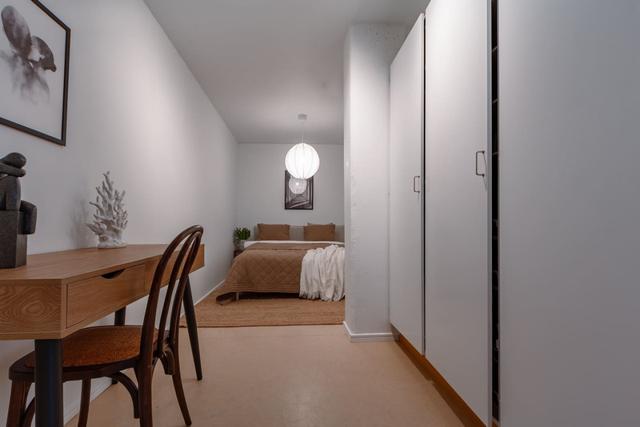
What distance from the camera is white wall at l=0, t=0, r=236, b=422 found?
149 cm

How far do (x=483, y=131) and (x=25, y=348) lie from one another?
6.44 feet

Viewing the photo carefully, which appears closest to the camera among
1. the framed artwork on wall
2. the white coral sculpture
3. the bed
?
the framed artwork on wall

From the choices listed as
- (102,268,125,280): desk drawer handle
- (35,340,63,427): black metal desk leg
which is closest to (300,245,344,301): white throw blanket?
(102,268,125,280): desk drawer handle

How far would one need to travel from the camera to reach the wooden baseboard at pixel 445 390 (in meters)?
1.58

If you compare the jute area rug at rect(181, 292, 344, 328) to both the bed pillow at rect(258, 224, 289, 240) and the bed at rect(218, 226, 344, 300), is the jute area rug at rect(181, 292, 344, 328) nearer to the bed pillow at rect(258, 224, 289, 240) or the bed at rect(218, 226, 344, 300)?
the bed at rect(218, 226, 344, 300)

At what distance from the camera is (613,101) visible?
0.79 metres

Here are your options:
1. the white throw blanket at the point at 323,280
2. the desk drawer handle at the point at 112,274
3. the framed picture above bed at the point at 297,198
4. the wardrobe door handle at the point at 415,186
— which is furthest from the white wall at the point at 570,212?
the framed picture above bed at the point at 297,198

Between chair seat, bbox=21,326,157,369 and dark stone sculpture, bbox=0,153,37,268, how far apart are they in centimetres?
34

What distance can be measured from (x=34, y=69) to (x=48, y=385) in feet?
4.12

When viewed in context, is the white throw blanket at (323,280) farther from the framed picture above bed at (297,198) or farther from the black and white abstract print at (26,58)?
the black and white abstract print at (26,58)

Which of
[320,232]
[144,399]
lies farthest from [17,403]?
[320,232]

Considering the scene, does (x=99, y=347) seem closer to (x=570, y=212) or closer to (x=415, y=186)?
(x=570, y=212)

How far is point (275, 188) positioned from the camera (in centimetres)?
665

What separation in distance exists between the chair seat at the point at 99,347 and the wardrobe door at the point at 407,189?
1429mm
